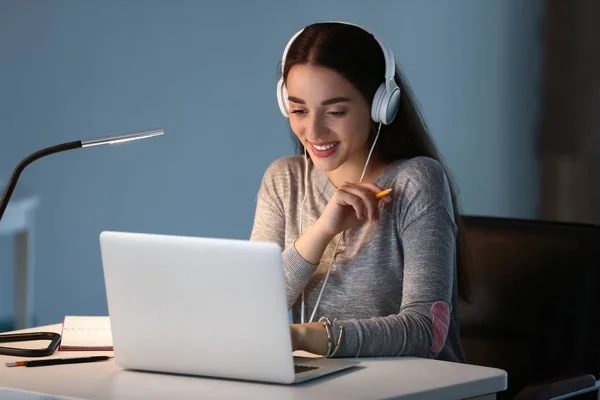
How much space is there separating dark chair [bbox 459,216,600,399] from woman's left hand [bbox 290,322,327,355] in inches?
16.9

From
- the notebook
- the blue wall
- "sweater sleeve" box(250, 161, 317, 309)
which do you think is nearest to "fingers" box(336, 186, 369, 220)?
"sweater sleeve" box(250, 161, 317, 309)

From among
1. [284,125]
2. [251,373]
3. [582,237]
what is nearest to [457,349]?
[582,237]

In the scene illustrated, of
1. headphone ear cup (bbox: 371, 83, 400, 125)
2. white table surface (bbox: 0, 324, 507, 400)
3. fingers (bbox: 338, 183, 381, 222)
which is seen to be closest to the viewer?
white table surface (bbox: 0, 324, 507, 400)

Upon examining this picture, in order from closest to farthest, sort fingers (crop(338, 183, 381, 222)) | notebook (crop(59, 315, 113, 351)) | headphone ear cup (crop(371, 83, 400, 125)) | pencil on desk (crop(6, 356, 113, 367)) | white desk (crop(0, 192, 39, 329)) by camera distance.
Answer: pencil on desk (crop(6, 356, 113, 367)) < notebook (crop(59, 315, 113, 351)) < fingers (crop(338, 183, 381, 222)) < headphone ear cup (crop(371, 83, 400, 125)) < white desk (crop(0, 192, 39, 329))

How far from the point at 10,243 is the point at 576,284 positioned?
292 cm

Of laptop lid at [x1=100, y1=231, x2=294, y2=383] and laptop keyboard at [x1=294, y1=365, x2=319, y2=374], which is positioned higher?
laptop lid at [x1=100, y1=231, x2=294, y2=383]

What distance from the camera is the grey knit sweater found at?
5.27 ft

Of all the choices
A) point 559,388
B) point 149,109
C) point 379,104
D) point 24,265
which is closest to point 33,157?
point 379,104

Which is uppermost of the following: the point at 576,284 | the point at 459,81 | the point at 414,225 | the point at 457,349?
the point at 459,81

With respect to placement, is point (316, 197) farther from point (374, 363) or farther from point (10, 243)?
point (10, 243)

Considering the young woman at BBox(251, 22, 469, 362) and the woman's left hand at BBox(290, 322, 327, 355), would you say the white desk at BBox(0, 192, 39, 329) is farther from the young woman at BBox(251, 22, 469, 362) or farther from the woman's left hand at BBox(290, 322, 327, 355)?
the woman's left hand at BBox(290, 322, 327, 355)

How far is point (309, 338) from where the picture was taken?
4.68 ft

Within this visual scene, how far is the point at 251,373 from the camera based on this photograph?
128 cm

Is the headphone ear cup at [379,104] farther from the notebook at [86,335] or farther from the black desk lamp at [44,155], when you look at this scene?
the notebook at [86,335]
